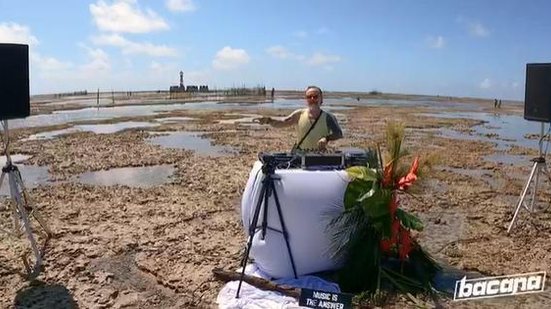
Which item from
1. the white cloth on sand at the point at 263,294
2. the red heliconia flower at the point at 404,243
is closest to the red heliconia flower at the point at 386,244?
the red heliconia flower at the point at 404,243

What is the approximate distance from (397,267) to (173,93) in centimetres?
7235

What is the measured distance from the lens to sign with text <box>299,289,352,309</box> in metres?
3.83

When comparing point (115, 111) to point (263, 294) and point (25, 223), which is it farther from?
point (263, 294)

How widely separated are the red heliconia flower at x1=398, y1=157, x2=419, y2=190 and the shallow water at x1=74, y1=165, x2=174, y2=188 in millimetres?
6435

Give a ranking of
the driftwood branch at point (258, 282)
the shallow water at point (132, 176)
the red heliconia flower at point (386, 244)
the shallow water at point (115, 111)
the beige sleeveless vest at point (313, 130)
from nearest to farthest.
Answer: the driftwood branch at point (258, 282) → the red heliconia flower at point (386, 244) → the beige sleeveless vest at point (313, 130) → the shallow water at point (132, 176) → the shallow water at point (115, 111)

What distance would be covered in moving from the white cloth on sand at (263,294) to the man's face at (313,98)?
6.98ft

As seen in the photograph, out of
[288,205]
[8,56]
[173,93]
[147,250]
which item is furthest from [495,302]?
[173,93]

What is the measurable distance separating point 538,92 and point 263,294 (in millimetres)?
4749

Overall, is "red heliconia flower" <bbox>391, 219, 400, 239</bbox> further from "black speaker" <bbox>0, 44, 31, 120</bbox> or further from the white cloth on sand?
"black speaker" <bbox>0, 44, 31, 120</bbox>

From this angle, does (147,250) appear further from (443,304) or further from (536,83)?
(536,83)

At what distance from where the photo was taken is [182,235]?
663 centimetres

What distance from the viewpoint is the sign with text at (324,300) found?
3.83 meters

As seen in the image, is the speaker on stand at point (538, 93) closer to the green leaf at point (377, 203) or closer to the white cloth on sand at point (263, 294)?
the green leaf at point (377, 203)

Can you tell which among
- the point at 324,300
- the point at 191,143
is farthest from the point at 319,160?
the point at 191,143
